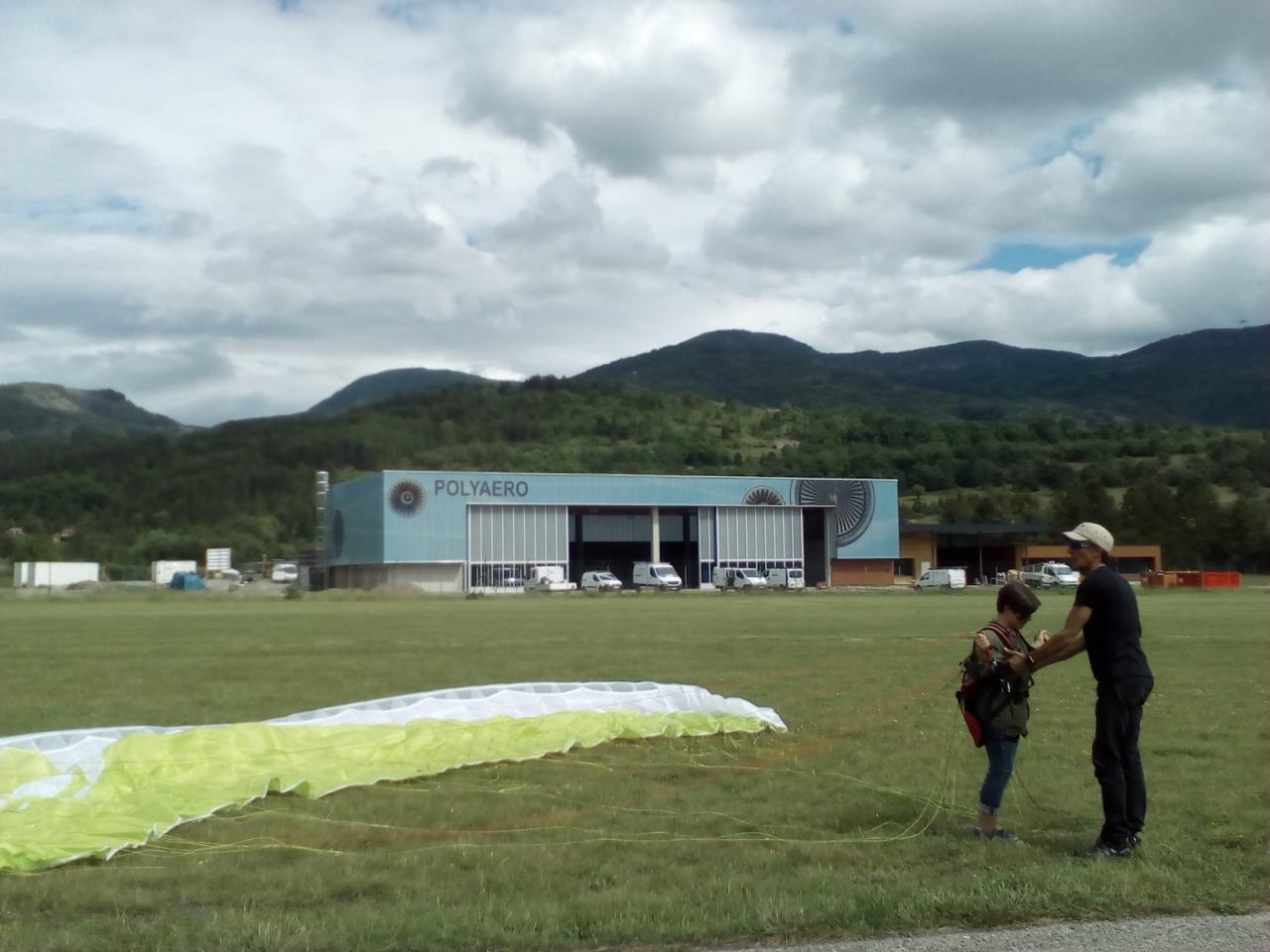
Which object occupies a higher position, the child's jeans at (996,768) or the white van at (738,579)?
the child's jeans at (996,768)

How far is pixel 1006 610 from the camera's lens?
25.6ft

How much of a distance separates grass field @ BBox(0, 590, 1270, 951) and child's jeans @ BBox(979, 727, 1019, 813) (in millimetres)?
308

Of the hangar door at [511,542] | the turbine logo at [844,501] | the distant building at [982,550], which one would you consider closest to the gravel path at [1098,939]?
the hangar door at [511,542]

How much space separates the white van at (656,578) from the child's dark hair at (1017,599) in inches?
2665

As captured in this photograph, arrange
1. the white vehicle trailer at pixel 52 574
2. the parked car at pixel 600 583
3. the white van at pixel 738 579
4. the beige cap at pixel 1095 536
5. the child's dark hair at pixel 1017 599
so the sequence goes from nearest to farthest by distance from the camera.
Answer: the beige cap at pixel 1095 536 → the child's dark hair at pixel 1017 599 → the parked car at pixel 600 583 → the white van at pixel 738 579 → the white vehicle trailer at pixel 52 574

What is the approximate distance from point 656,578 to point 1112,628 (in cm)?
6954

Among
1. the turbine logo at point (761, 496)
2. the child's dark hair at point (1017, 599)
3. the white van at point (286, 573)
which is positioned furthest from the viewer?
the white van at point (286, 573)

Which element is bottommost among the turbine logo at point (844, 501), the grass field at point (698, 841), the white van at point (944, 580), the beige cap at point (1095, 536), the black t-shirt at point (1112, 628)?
the white van at point (944, 580)

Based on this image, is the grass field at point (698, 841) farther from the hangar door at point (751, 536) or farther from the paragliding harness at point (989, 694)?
the hangar door at point (751, 536)

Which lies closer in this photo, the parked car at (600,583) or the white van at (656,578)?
the parked car at (600,583)

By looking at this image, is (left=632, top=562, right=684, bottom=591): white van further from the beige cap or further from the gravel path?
the gravel path

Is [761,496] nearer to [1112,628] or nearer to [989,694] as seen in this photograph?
[989,694]

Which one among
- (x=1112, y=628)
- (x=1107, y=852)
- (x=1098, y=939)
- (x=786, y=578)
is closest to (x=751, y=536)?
(x=786, y=578)

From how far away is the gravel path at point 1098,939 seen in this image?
538 cm
